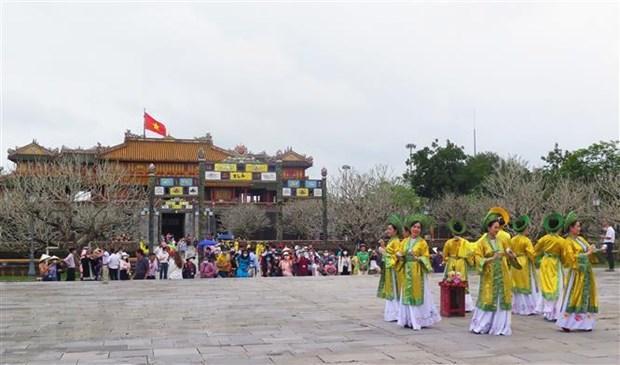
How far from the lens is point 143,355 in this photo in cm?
728

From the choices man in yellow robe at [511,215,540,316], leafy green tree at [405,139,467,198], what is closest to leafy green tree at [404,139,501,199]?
leafy green tree at [405,139,467,198]

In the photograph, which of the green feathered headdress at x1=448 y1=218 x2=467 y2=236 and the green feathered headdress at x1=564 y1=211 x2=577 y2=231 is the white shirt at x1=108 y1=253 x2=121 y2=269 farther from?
the green feathered headdress at x1=564 y1=211 x2=577 y2=231

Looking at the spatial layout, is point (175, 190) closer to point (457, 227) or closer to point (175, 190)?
point (175, 190)

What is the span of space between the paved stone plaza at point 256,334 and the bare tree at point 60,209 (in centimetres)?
1123

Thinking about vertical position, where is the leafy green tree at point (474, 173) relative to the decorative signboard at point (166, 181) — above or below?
above

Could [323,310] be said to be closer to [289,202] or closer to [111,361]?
[111,361]

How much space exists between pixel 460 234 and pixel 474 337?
249 centimetres

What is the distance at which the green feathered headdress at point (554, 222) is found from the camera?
31.2ft

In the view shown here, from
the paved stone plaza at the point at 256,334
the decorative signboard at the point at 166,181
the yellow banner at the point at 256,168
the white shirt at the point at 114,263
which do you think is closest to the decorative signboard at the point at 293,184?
the yellow banner at the point at 256,168

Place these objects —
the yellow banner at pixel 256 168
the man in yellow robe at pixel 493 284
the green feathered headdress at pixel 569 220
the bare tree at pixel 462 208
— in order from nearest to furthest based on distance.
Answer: the man in yellow robe at pixel 493 284 < the green feathered headdress at pixel 569 220 < the yellow banner at pixel 256 168 < the bare tree at pixel 462 208

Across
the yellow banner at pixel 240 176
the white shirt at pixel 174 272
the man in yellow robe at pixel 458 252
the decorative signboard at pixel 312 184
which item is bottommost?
the white shirt at pixel 174 272

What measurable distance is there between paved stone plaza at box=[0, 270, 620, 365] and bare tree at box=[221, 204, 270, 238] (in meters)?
29.9

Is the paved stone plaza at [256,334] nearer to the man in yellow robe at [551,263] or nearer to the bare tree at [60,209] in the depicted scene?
the man in yellow robe at [551,263]

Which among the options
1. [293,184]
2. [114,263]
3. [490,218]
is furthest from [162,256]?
[490,218]
